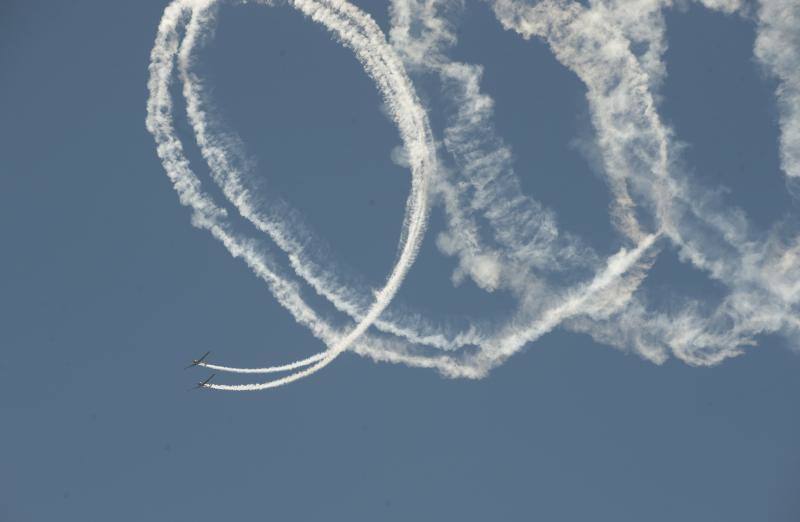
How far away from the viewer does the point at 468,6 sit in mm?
28172

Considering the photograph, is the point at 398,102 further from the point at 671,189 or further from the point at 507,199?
the point at 671,189

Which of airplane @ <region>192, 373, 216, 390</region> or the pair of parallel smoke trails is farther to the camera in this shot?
airplane @ <region>192, 373, 216, 390</region>

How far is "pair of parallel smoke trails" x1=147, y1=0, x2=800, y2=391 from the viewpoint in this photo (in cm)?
2766

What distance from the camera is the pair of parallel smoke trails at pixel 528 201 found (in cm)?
2766

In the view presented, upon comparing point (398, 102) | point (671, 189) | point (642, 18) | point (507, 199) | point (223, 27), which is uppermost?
point (223, 27)

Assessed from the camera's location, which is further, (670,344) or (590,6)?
(670,344)

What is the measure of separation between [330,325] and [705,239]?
14673 mm

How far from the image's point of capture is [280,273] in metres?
29.6

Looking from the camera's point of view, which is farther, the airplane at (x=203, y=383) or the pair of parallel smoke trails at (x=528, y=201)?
the airplane at (x=203, y=383)

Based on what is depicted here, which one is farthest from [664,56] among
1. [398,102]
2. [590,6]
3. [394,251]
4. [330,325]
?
[330,325]

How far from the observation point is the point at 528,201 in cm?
2894

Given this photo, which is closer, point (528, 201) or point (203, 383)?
point (528, 201)

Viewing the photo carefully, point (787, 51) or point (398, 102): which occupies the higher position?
point (398, 102)

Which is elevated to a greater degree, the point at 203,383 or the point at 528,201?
the point at 203,383
